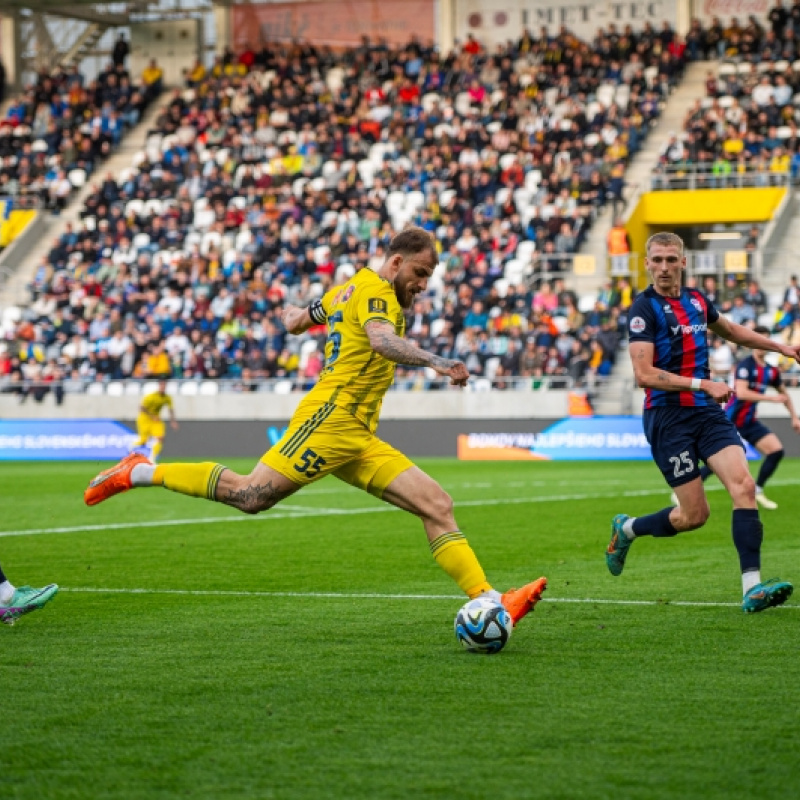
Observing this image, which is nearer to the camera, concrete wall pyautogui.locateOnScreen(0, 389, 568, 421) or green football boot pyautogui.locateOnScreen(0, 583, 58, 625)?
green football boot pyautogui.locateOnScreen(0, 583, 58, 625)

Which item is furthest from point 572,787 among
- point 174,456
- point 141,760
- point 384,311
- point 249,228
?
point 249,228

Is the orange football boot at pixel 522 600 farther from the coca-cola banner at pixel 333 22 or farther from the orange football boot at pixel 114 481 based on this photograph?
the coca-cola banner at pixel 333 22

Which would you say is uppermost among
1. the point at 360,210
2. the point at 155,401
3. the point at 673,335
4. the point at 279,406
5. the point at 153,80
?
the point at 153,80

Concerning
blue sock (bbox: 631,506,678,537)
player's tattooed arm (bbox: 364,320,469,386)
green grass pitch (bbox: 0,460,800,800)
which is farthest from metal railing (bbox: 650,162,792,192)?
player's tattooed arm (bbox: 364,320,469,386)

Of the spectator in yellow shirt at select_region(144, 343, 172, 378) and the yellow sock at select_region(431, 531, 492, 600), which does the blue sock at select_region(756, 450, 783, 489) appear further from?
the spectator in yellow shirt at select_region(144, 343, 172, 378)

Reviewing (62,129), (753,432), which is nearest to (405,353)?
(753,432)

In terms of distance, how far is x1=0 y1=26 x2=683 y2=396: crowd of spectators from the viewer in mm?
33062

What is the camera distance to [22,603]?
26.8 feet

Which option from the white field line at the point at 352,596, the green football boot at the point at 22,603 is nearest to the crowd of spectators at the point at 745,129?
the white field line at the point at 352,596

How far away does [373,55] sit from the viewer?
143ft

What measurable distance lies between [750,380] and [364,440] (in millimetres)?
9607

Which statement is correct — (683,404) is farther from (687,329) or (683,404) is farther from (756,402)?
(756,402)

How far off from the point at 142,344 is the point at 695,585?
87.9ft

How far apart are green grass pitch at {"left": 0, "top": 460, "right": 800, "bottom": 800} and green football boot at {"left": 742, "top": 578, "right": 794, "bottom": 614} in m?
0.07
